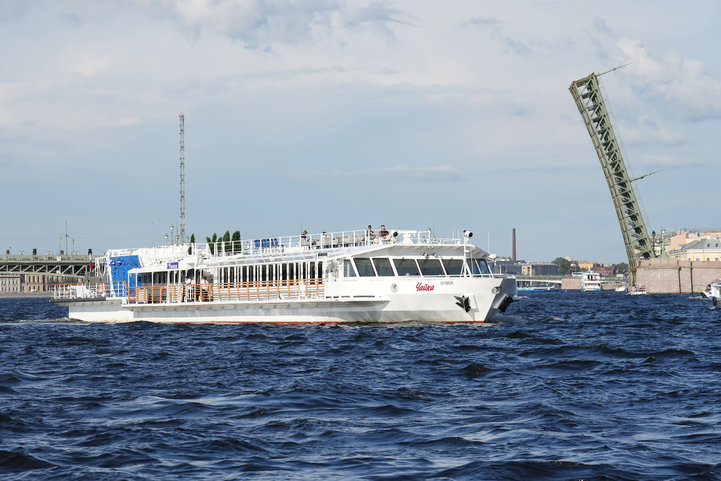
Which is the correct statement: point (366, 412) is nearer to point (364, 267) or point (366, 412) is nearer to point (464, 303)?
point (464, 303)

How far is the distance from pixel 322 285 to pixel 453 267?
524 cm

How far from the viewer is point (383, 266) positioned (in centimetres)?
3478

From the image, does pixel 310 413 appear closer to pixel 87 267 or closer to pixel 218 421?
pixel 218 421

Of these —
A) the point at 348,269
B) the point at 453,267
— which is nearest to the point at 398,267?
the point at 348,269

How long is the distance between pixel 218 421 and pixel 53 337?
73.6ft

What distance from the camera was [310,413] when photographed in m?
14.9

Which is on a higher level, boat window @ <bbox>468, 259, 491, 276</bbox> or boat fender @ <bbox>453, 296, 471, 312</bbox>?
boat window @ <bbox>468, 259, 491, 276</bbox>

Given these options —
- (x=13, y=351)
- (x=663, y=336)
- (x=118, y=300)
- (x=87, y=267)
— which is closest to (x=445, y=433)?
(x=13, y=351)

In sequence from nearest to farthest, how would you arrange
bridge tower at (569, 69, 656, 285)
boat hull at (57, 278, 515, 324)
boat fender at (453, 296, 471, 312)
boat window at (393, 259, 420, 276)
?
boat fender at (453, 296, 471, 312) < boat hull at (57, 278, 515, 324) < boat window at (393, 259, 420, 276) < bridge tower at (569, 69, 656, 285)

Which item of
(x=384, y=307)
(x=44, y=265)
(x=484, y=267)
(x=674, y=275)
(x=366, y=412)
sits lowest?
(x=366, y=412)

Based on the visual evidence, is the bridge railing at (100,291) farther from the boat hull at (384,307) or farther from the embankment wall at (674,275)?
the embankment wall at (674,275)

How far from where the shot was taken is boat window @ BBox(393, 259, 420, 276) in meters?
34.7

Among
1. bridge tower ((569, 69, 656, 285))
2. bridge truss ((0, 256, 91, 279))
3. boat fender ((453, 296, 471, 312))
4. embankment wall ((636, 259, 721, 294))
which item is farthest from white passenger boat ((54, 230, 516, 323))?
bridge truss ((0, 256, 91, 279))

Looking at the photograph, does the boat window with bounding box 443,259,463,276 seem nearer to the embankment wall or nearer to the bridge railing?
the bridge railing
